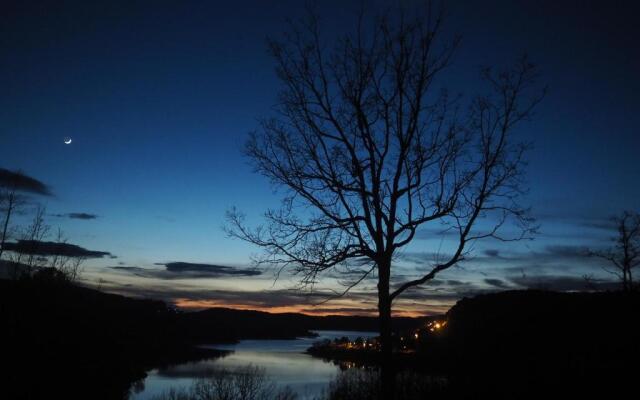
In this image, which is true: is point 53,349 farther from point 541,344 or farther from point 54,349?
point 541,344

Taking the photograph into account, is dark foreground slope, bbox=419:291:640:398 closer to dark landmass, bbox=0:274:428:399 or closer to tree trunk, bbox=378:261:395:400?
tree trunk, bbox=378:261:395:400

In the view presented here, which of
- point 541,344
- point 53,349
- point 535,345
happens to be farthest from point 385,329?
point 53,349

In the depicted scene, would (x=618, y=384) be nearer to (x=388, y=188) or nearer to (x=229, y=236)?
(x=388, y=188)

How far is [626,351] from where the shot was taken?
22.1 m

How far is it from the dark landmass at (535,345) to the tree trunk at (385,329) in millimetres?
5450

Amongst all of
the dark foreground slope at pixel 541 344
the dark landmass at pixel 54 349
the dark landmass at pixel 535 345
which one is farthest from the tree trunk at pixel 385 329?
the dark landmass at pixel 54 349

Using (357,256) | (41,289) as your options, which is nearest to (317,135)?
(357,256)

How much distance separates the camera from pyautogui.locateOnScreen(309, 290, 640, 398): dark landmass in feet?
45.5

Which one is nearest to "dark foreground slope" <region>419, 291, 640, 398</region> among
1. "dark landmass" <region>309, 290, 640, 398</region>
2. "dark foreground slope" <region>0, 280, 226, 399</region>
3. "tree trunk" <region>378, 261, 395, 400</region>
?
"dark landmass" <region>309, 290, 640, 398</region>

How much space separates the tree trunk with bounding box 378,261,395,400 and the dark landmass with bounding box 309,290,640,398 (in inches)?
215

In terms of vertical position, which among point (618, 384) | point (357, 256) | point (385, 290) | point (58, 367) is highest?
point (357, 256)

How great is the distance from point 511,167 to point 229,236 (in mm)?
6324

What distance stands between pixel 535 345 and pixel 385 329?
32172 mm

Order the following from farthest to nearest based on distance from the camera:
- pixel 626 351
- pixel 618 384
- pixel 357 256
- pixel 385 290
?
1. pixel 626 351
2. pixel 618 384
3. pixel 357 256
4. pixel 385 290
